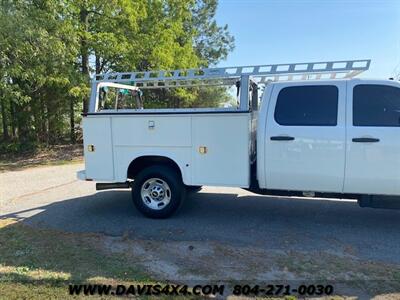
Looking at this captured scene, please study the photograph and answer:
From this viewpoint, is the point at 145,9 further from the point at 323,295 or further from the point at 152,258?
the point at 323,295

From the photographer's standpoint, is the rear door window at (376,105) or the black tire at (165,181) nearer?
the rear door window at (376,105)

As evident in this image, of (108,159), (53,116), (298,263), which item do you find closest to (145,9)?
(53,116)

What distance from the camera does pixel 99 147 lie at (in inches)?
237

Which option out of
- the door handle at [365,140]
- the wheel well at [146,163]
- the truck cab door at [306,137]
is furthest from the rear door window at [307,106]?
the wheel well at [146,163]

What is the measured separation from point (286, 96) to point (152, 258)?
9.68ft

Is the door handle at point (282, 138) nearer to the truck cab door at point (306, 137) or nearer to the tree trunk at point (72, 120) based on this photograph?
the truck cab door at point (306, 137)

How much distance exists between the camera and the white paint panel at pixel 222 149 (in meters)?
5.47

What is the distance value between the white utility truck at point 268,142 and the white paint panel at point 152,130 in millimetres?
16

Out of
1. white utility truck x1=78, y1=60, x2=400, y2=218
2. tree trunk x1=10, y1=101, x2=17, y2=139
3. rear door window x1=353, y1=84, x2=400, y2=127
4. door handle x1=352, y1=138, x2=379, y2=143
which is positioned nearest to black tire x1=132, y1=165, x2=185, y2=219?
white utility truck x1=78, y1=60, x2=400, y2=218

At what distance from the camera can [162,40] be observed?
18266mm

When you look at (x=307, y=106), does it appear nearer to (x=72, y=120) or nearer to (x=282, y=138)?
(x=282, y=138)

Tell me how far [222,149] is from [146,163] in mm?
1363

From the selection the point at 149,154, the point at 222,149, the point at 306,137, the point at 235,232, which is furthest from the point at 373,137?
the point at 149,154

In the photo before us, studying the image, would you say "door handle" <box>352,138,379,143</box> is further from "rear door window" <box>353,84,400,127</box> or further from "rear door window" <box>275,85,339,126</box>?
"rear door window" <box>275,85,339,126</box>
